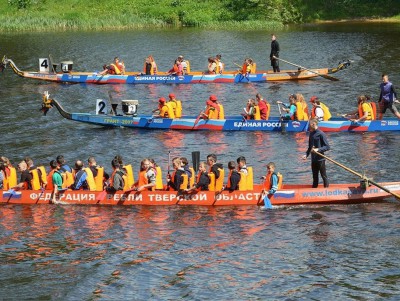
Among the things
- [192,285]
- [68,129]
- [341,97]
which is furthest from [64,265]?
[341,97]

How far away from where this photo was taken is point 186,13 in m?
81.8

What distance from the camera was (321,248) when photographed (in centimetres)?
2395

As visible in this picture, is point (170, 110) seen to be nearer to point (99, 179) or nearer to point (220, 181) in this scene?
point (99, 179)

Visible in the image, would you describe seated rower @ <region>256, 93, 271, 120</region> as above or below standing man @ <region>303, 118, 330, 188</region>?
above

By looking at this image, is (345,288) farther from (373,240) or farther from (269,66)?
(269,66)

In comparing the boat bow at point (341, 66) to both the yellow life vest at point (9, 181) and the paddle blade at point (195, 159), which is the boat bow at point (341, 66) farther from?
the yellow life vest at point (9, 181)

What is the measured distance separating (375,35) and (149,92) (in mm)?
26950

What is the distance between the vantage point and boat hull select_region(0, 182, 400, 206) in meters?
26.6

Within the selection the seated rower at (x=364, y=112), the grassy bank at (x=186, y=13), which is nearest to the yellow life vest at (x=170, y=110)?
the seated rower at (x=364, y=112)

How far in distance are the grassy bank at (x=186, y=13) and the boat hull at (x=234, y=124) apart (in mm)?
39577

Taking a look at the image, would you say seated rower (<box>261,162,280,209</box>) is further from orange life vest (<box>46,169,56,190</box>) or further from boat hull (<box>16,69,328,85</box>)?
boat hull (<box>16,69,328,85</box>)

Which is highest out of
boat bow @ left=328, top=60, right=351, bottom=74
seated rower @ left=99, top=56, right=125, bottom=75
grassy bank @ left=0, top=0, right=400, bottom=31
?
grassy bank @ left=0, top=0, right=400, bottom=31

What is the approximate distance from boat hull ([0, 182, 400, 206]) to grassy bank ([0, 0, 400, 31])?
2017 inches

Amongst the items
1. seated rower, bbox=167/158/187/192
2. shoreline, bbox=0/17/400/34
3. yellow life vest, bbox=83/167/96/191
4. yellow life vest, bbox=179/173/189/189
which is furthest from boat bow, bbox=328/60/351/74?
shoreline, bbox=0/17/400/34
